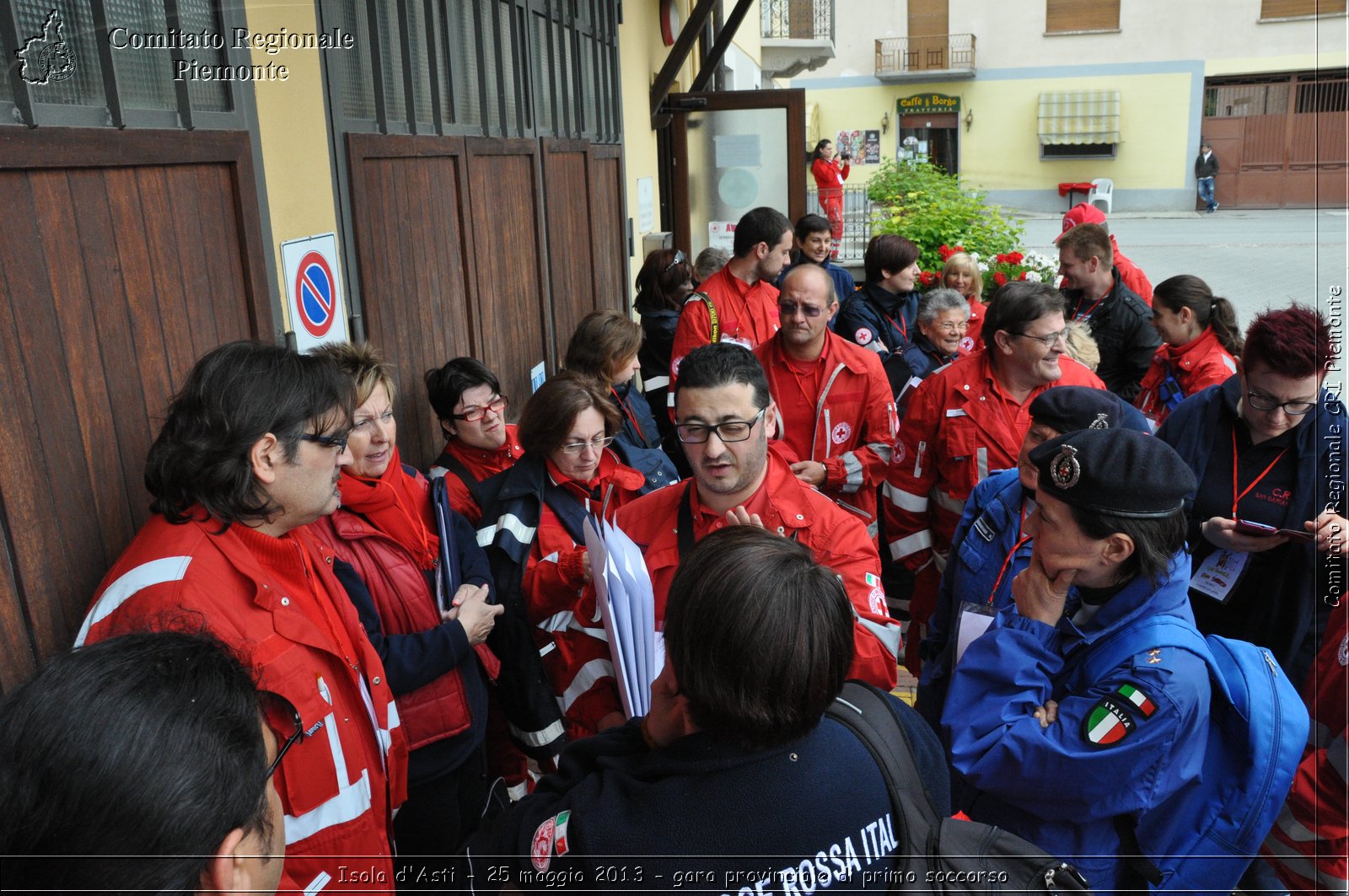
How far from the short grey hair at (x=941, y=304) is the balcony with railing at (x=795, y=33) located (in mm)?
14364

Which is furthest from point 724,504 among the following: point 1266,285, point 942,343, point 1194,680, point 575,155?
point 1266,285

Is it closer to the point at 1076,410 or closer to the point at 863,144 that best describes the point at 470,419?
the point at 1076,410

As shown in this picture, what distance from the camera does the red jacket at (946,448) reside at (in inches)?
142

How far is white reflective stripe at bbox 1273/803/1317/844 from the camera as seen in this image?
1984mm

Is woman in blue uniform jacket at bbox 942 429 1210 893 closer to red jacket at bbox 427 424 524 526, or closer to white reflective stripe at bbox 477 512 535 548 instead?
white reflective stripe at bbox 477 512 535 548

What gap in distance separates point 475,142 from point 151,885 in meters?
4.43

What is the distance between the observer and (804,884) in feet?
4.26

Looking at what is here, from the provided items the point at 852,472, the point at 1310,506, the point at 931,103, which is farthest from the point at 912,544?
the point at 931,103

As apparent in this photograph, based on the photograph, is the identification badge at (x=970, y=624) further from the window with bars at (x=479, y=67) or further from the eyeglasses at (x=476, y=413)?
the window with bars at (x=479, y=67)

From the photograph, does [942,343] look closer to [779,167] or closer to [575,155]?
[575,155]

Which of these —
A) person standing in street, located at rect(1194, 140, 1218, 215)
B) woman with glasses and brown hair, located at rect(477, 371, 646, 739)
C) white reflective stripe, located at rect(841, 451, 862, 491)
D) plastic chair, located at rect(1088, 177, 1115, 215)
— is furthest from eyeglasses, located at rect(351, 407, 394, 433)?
person standing in street, located at rect(1194, 140, 1218, 215)

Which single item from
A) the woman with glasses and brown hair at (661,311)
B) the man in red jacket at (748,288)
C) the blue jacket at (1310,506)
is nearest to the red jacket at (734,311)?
the man in red jacket at (748,288)

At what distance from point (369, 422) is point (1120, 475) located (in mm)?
2008

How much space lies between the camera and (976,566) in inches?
104
